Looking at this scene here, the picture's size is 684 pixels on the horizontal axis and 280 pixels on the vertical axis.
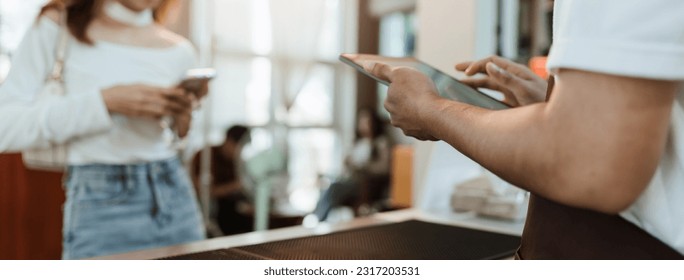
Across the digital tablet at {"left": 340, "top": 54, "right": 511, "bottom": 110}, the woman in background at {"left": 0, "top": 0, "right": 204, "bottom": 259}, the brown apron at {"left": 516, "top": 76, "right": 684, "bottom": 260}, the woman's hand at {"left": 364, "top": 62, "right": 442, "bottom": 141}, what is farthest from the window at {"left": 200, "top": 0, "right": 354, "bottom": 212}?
the brown apron at {"left": 516, "top": 76, "right": 684, "bottom": 260}

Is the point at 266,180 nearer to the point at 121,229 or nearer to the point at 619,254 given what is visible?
the point at 121,229

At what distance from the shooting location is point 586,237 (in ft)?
1.85

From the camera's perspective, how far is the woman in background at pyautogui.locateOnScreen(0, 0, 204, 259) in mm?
1138

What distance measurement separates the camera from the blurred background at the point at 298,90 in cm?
171

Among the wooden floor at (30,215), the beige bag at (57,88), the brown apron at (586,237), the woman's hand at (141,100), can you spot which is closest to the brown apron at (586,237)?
the brown apron at (586,237)

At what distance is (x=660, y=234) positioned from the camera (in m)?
0.53

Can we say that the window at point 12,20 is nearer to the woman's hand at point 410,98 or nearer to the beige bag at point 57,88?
the beige bag at point 57,88

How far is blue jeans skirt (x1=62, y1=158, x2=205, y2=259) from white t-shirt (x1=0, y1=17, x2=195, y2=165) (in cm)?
3

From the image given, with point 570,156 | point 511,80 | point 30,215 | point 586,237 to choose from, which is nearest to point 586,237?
point 586,237

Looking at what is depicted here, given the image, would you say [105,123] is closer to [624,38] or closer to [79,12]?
[79,12]

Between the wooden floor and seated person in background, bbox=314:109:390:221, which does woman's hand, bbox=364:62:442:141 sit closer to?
the wooden floor
